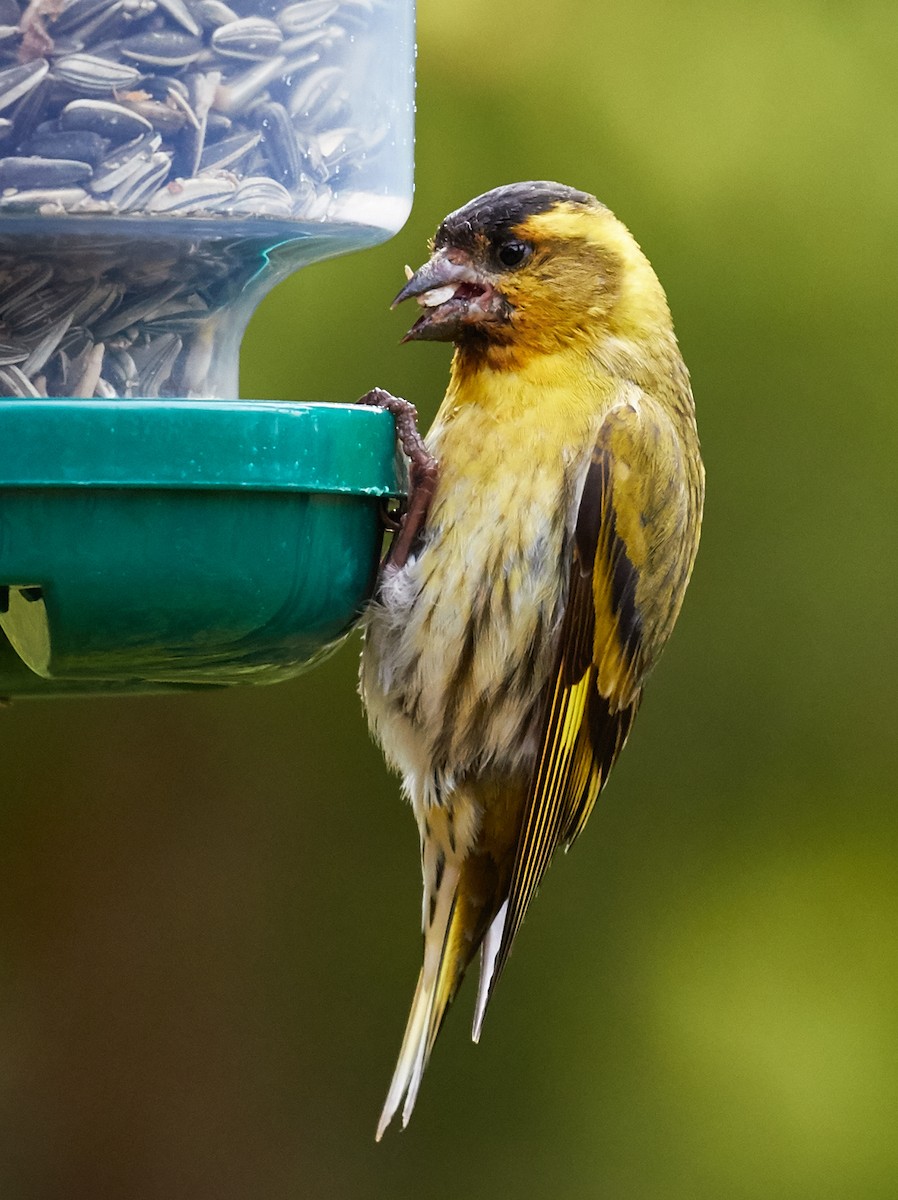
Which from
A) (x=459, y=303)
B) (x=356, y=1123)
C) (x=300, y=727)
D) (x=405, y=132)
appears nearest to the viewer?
(x=405, y=132)

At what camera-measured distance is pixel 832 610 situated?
5336 mm

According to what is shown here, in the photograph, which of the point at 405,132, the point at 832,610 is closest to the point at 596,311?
the point at 405,132

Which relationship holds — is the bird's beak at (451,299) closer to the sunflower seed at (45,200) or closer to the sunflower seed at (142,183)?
the sunflower seed at (142,183)

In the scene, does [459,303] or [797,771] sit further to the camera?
[797,771]

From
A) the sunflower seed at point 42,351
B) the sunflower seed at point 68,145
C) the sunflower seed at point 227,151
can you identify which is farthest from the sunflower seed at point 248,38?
the sunflower seed at point 42,351

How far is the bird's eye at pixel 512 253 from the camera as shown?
3.54 metres

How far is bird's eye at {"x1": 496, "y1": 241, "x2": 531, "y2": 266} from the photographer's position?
3.54 m

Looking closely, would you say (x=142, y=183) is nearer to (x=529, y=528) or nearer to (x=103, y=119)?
(x=103, y=119)

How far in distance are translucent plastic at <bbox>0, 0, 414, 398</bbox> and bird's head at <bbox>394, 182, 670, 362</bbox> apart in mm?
259

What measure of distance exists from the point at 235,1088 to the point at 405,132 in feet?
11.8

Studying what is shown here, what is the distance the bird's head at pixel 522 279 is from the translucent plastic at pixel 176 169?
0.26 m

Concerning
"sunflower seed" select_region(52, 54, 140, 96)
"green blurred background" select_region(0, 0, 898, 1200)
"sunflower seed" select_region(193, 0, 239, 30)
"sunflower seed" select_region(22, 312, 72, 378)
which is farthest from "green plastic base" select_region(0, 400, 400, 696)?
"green blurred background" select_region(0, 0, 898, 1200)

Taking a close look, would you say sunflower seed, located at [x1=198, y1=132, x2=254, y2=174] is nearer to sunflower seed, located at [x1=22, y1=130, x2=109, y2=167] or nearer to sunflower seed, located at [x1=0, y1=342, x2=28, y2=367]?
sunflower seed, located at [x1=22, y1=130, x2=109, y2=167]

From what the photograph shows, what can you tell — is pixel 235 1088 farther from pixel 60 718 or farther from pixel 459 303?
pixel 459 303
